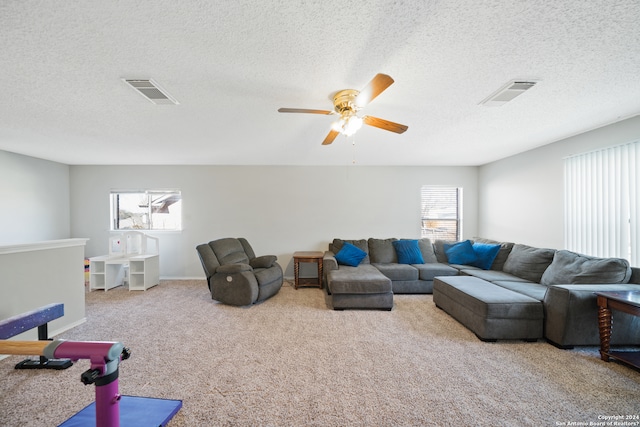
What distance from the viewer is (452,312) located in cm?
316

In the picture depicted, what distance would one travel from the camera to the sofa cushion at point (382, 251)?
480 cm

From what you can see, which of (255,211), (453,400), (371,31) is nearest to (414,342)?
(453,400)

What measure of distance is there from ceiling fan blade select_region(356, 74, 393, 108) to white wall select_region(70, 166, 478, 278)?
3.46 meters

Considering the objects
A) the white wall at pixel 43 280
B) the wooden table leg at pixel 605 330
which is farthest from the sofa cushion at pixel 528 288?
the white wall at pixel 43 280

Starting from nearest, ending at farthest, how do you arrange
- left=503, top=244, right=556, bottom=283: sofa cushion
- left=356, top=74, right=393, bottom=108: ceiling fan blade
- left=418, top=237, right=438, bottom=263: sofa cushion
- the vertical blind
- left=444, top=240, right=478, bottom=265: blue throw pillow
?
left=356, top=74, right=393, bottom=108: ceiling fan blade, the vertical blind, left=503, top=244, right=556, bottom=283: sofa cushion, left=444, top=240, right=478, bottom=265: blue throw pillow, left=418, top=237, right=438, bottom=263: sofa cushion

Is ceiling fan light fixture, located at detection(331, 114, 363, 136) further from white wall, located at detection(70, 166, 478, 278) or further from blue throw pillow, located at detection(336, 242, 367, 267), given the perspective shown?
white wall, located at detection(70, 166, 478, 278)

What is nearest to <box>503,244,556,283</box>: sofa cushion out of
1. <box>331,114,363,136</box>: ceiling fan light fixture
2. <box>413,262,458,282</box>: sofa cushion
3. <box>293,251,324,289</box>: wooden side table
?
<box>413,262,458,282</box>: sofa cushion

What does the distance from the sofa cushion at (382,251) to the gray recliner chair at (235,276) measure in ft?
6.15

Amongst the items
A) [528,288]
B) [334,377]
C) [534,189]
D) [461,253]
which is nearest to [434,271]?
[461,253]

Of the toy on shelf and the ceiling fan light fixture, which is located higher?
the ceiling fan light fixture

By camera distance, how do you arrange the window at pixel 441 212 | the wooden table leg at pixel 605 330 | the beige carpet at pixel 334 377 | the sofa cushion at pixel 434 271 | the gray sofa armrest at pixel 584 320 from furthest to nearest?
the window at pixel 441 212 → the sofa cushion at pixel 434 271 → the gray sofa armrest at pixel 584 320 → the wooden table leg at pixel 605 330 → the beige carpet at pixel 334 377

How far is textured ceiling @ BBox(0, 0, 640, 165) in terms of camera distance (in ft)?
4.34

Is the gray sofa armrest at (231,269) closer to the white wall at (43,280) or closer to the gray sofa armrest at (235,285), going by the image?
the gray sofa armrest at (235,285)

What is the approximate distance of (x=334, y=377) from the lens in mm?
2006
